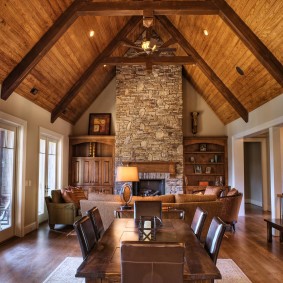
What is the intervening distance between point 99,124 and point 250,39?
6087mm

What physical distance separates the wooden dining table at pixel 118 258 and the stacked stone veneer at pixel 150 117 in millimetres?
6458

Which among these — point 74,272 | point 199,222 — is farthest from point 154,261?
point 74,272

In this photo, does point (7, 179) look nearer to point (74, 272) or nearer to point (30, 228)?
point (30, 228)

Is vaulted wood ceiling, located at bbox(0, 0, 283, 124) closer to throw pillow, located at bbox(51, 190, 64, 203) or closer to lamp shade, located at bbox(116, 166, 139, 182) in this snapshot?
throw pillow, located at bbox(51, 190, 64, 203)

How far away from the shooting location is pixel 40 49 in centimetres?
559

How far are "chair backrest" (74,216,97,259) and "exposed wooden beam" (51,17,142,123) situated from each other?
5964 millimetres

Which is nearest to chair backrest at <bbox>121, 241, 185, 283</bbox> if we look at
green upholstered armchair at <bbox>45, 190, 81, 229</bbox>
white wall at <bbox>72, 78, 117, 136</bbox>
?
green upholstered armchair at <bbox>45, 190, 81, 229</bbox>

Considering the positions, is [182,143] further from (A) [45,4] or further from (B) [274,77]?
(A) [45,4]

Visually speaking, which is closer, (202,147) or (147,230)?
(147,230)

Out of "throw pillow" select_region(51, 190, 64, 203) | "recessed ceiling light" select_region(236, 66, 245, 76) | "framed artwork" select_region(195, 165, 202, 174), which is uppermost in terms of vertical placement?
"recessed ceiling light" select_region(236, 66, 245, 76)

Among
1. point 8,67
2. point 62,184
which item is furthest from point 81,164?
point 8,67

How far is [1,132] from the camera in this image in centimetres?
575

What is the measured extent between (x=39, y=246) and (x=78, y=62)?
4236mm

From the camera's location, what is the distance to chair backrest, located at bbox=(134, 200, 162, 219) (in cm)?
384
